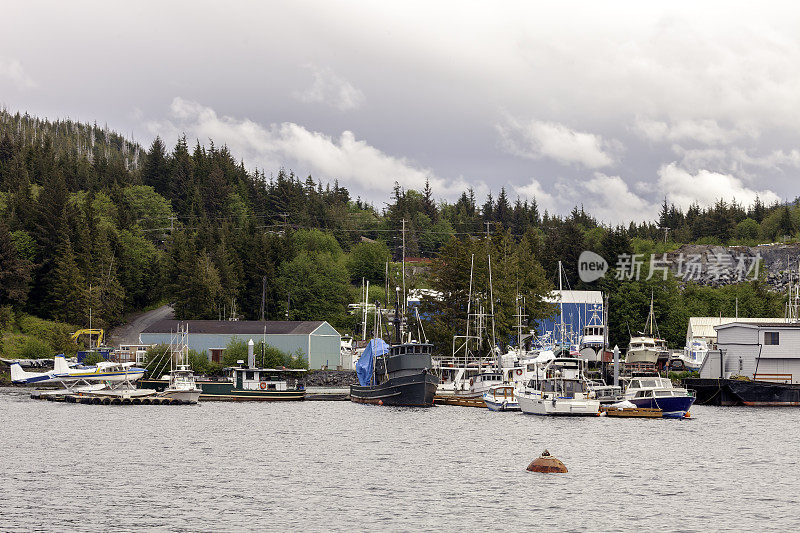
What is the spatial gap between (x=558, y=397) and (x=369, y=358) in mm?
28059

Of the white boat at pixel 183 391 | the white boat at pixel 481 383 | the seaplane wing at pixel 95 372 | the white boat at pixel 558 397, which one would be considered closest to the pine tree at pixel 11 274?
the seaplane wing at pixel 95 372

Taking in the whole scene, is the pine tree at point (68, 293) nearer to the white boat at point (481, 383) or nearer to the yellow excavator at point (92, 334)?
the yellow excavator at point (92, 334)

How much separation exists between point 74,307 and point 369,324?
49368 mm

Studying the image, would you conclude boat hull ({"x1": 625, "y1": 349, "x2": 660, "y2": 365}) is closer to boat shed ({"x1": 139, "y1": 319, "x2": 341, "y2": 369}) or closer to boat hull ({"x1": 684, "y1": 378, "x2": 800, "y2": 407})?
boat hull ({"x1": 684, "y1": 378, "x2": 800, "y2": 407})

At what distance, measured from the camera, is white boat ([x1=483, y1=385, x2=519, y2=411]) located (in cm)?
9375

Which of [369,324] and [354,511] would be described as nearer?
[354,511]

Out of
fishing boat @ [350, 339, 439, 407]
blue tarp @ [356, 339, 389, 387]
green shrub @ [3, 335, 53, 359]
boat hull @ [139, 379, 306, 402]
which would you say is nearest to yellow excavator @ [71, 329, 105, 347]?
green shrub @ [3, 335, 53, 359]

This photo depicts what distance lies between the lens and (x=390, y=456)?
59312mm

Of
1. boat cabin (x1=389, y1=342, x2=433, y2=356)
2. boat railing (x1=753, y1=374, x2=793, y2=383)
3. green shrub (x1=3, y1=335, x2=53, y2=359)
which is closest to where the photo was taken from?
boat cabin (x1=389, y1=342, x2=433, y2=356)

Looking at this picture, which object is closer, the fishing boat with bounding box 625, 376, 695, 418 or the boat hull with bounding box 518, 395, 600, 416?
the boat hull with bounding box 518, 395, 600, 416

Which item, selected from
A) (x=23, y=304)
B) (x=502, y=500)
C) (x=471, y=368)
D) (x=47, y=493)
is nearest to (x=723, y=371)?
(x=471, y=368)

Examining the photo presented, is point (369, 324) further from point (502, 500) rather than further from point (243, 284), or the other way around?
point (502, 500)

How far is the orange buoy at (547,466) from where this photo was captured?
51906 mm

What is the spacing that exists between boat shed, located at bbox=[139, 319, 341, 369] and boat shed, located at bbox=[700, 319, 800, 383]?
5662cm
